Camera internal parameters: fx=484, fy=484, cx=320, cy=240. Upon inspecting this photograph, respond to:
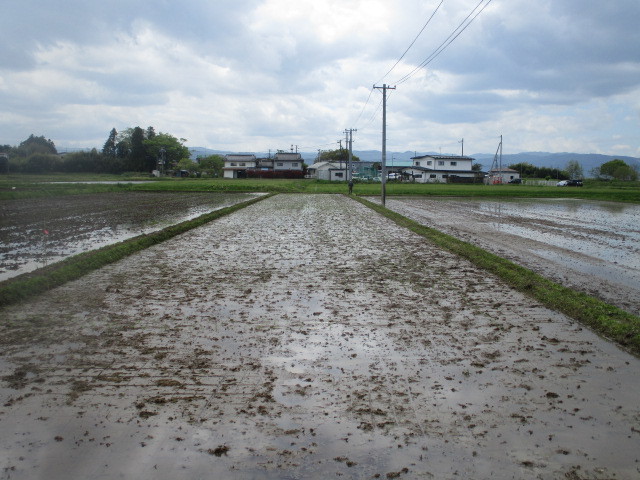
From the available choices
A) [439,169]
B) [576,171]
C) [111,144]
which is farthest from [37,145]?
[576,171]

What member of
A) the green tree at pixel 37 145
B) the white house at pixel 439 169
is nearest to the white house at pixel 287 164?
the white house at pixel 439 169

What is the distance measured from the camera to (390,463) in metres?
2.97

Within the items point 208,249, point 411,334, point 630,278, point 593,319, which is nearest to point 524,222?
point 630,278

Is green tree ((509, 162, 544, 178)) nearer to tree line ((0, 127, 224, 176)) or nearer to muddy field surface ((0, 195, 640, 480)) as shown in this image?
tree line ((0, 127, 224, 176))

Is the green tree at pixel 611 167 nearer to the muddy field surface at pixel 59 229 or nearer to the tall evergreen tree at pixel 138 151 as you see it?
the tall evergreen tree at pixel 138 151

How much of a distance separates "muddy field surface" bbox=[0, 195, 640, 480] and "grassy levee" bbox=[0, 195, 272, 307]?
0.29 m

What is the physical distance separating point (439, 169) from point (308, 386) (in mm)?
83839

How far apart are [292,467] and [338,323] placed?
2942 mm

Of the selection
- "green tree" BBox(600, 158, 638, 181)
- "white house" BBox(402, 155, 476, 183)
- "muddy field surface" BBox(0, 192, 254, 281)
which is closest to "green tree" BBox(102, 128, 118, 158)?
"white house" BBox(402, 155, 476, 183)

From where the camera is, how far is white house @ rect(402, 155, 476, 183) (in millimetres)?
80062

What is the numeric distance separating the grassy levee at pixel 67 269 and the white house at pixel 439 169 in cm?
7010

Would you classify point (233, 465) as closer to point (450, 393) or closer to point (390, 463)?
point (390, 463)

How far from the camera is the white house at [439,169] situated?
80.1 meters

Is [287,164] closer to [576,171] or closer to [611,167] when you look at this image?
[576,171]
